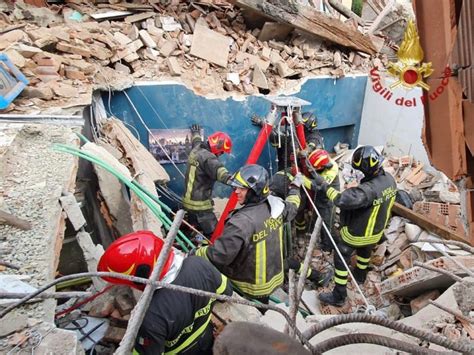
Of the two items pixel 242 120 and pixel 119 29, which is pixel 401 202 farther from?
pixel 119 29

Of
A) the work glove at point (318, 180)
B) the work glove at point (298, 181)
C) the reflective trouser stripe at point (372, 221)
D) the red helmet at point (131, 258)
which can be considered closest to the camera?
the red helmet at point (131, 258)

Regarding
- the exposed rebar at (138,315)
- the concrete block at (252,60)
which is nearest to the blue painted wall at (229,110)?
the concrete block at (252,60)

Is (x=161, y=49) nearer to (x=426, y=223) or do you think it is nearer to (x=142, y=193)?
(x=142, y=193)

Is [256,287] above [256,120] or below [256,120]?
below

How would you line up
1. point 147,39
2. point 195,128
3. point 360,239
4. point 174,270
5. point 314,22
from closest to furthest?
1. point 174,270
2. point 360,239
3. point 195,128
4. point 147,39
5. point 314,22

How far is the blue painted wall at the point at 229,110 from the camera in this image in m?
5.84

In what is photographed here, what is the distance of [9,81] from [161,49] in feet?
8.64

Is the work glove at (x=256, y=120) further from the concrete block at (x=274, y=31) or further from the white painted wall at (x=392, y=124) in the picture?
the white painted wall at (x=392, y=124)

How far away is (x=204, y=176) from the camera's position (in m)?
5.38

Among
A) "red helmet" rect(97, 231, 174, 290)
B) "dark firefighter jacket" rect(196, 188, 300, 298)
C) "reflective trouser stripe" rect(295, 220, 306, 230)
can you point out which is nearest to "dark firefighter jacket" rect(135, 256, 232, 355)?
"red helmet" rect(97, 231, 174, 290)

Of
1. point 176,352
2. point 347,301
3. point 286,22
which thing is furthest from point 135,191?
point 286,22

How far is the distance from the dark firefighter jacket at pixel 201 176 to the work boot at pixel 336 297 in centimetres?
202

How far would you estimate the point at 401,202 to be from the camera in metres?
6.30

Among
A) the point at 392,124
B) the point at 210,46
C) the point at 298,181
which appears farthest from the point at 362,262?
the point at 210,46
